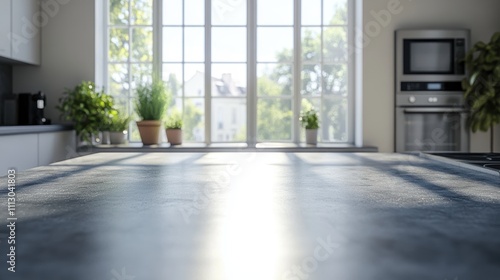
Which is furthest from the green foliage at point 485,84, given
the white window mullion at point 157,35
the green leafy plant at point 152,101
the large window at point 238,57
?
the white window mullion at point 157,35

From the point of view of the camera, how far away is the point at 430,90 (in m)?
4.44

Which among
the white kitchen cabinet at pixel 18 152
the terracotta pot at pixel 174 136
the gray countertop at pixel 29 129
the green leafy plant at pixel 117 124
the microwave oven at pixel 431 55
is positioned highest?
the microwave oven at pixel 431 55

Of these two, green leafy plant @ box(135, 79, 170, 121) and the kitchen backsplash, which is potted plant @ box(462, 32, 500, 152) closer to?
green leafy plant @ box(135, 79, 170, 121)

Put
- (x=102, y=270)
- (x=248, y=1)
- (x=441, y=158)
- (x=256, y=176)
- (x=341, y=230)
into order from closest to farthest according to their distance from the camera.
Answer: (x=102, y=270) < (x=341, y=230) < (x=256, y=176) < (x=441, y=158) < (x=248, y=1)

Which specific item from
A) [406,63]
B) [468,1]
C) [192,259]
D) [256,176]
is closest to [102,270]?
[192,259]

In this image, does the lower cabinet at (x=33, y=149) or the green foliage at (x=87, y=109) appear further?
the green foliage at (x=87, y=109)

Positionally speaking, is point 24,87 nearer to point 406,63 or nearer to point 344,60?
point 344,60

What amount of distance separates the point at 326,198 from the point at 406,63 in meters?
3.90

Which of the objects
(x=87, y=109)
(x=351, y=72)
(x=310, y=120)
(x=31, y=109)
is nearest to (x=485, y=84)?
(x=351, y=72)

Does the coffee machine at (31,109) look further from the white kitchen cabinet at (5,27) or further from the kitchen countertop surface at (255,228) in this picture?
the kitchen countertop surface at (255,228)

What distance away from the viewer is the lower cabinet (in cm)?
335

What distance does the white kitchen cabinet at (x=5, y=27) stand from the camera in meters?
3.79

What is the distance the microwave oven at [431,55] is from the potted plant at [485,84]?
0.14 metres

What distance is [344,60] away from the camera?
476 cm
